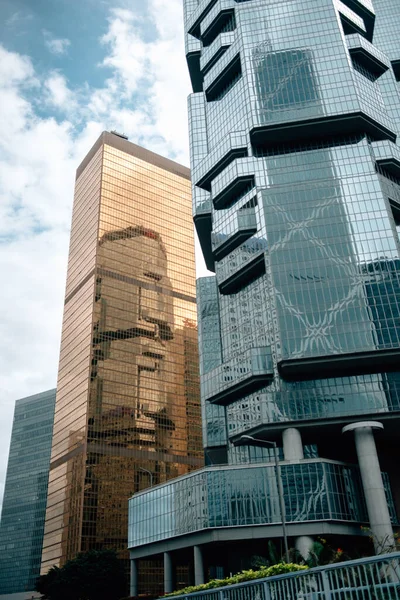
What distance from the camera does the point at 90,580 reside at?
89.8 m

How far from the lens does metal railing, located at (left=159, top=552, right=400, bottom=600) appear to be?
13.0 m

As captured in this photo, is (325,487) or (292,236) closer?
(325,487)

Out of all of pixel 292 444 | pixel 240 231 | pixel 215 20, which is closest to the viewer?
pixel 292 444

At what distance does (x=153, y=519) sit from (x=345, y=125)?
71.2 m

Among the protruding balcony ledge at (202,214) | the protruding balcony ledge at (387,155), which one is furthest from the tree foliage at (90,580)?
the protruding balcony ledge at (387,155)

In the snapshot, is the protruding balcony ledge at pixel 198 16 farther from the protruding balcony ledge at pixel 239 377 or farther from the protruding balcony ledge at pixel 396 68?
the protruding balcony ledge at pixel 239 377

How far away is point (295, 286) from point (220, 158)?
3239 cm

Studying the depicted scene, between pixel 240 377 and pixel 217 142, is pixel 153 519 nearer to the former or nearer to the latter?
pixel 240 377

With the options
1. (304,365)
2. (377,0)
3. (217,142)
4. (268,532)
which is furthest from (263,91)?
(268,532)

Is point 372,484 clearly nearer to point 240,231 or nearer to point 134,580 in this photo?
point 134,580

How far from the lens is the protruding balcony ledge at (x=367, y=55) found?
4188 inches

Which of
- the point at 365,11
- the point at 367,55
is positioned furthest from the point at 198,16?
the point at 367,55

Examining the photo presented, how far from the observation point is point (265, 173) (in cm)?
9844

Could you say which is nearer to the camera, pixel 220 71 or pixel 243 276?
pixel 243 276
